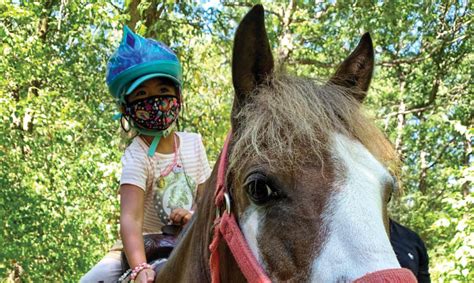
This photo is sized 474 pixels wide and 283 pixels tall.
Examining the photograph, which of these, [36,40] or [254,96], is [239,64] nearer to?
[254,96]

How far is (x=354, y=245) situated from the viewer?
1528 mm

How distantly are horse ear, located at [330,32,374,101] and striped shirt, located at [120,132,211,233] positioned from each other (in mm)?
1153

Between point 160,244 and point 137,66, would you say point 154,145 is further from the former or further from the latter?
point 160,244

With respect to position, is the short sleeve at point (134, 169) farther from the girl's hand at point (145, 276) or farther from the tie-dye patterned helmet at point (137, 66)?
the girl's hand at point (145, 276)

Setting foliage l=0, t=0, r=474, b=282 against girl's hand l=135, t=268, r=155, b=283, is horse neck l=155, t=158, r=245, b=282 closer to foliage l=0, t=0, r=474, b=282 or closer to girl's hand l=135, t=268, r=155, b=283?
girl's hand l=135, t=268, r=155, b=283

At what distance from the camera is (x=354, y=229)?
1.56m

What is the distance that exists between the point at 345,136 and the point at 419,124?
1363 centimetres

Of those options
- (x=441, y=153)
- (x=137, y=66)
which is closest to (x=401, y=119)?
(x=441, y=153)

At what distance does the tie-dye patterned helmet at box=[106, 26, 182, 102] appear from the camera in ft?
9.75

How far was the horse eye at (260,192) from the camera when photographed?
5.78 feet

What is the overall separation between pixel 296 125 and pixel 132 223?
121 centimetres

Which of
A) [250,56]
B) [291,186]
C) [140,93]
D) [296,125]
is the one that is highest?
[250,56]

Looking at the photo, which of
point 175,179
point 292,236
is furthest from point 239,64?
point 175,179

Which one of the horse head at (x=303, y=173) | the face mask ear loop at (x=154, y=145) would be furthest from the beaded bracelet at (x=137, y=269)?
the horse head at (x=303, y=173)
